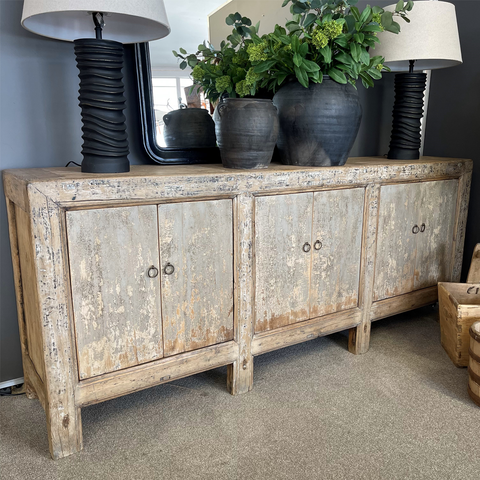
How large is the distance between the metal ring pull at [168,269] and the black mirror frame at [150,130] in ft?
1.89

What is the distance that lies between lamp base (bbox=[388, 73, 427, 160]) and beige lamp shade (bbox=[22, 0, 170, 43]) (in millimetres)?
1342

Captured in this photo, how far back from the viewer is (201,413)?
5.57ft

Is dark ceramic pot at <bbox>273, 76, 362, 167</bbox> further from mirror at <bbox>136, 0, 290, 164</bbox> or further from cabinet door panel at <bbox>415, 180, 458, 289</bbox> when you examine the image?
cabinet door panel at <bbox>415, 180, 458, 289</bbox>

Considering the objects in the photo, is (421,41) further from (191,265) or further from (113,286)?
(113,286)

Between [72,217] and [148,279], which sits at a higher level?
[72,217]

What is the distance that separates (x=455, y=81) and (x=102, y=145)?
7.26 feet

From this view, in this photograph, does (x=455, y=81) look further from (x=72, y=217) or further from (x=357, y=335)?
(x=72, y=217)

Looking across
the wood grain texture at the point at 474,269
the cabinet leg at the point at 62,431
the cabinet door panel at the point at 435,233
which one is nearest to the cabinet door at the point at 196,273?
the cabinet leg at the point at 62,431

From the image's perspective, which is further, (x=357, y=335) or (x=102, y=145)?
(x=357, y=335)

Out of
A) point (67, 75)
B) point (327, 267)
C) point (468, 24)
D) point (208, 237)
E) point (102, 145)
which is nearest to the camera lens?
point (102, 145)

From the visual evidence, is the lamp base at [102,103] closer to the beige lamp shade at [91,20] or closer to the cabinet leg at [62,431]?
the beige lamp shade at [91,20]

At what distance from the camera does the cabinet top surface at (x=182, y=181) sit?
1.32m

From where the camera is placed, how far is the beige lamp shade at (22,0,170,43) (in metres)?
1.29

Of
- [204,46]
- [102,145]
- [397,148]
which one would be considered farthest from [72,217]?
[397,148]
